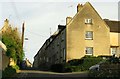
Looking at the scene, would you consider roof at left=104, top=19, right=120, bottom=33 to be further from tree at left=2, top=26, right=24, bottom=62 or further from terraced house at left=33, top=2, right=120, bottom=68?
tree at left=2, top=26, right=24, bottom=62

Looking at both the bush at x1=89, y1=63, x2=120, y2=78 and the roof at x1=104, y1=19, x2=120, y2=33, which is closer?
the bush at x1=89, y1=63, x2=120, y2=78

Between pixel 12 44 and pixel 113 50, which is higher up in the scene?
pixel 12 44

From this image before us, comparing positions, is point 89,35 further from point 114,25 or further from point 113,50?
point 114,25

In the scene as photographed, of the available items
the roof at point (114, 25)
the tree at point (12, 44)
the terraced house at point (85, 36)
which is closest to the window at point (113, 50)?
the terraced house at point (85, 36)

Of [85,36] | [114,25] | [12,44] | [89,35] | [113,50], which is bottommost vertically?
[113,50]

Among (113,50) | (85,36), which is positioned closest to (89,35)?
(85,36)

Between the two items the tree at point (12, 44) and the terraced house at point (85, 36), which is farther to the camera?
the terraced house at point (85, 36)

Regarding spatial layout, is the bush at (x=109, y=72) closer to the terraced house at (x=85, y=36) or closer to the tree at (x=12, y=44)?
the tree at (x=12, y=44)

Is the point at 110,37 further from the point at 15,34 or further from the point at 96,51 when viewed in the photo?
the point at 15,34

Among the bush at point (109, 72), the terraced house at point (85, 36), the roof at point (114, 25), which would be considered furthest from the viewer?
the roof at point (114, 25)

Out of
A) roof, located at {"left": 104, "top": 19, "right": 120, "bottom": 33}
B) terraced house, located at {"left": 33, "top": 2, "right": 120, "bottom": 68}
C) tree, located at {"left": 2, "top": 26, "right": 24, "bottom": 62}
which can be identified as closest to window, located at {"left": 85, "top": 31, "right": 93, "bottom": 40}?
terraced house, located at {"left": 33, "top": 2, "right": 120, "bottom": 68}

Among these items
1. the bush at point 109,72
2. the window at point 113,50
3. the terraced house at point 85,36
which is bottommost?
the bush at point 109,72

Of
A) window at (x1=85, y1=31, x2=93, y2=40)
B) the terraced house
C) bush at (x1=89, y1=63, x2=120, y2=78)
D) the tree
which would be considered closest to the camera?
bush at (x1=89, y1=63, x2=120, y2=78)

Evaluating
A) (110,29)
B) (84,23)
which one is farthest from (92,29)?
(110,29)
